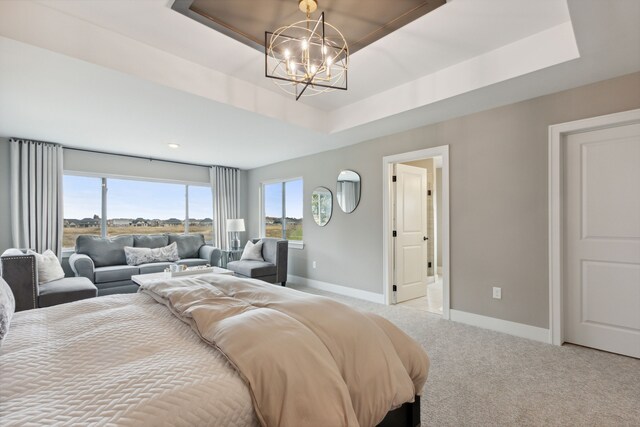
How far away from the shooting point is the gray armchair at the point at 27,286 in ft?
9.75

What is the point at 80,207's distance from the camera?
17.0ft

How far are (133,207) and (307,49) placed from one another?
5215 mm

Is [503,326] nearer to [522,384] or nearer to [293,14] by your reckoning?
[522,384]

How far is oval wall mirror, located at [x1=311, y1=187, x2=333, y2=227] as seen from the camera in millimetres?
5137

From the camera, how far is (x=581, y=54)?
7.43 feet

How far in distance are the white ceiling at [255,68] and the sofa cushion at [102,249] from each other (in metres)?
1.70

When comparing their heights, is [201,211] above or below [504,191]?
below

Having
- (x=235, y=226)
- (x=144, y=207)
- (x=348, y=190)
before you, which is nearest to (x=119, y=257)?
(x=144, y=207)

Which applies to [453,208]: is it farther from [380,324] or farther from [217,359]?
[217,359]

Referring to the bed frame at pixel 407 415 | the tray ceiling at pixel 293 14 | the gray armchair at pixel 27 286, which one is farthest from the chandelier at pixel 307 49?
the gray armchair at pixel 27 286

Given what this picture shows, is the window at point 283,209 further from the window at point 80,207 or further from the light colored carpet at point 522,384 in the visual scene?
the light colored carpet at point 522,384

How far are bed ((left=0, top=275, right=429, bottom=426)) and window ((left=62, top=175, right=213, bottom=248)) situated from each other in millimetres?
4263

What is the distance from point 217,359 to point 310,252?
4376mm

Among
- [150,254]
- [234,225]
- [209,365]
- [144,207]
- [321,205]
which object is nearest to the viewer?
[209,365]
